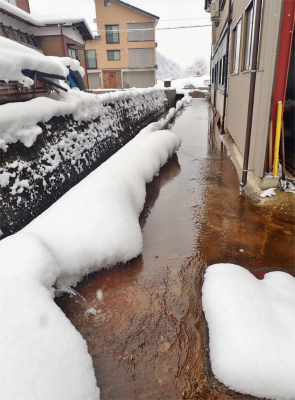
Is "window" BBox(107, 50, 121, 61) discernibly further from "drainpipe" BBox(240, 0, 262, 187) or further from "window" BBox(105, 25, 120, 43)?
"drainpipe" BBox(240, 0, 262, 187)

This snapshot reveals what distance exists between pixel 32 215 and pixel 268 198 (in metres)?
2.63

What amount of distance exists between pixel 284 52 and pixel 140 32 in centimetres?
2938

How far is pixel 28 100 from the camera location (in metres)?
2.83

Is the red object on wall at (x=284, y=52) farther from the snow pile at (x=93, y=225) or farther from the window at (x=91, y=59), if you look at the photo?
the window at (x=91, y=59)

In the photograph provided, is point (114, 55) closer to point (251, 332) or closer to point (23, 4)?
point (23, 4)

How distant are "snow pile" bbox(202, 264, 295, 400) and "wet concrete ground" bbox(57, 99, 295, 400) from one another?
0.34 ft

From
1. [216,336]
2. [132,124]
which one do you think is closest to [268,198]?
[216,336]

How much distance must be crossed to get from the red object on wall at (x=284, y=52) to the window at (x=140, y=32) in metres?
29.1

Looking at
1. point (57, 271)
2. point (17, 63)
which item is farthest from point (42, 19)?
point (57, 271)

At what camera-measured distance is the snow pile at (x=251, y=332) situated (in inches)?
49.2

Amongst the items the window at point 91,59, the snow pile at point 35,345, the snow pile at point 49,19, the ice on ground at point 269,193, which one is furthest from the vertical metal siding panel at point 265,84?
the window at point 91,59

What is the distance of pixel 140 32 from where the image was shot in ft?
90.5

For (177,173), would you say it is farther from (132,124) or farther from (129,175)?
(132,124)

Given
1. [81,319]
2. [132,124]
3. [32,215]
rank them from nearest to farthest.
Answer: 1. [81,319]
2. [32,215]
3. [132,124]
